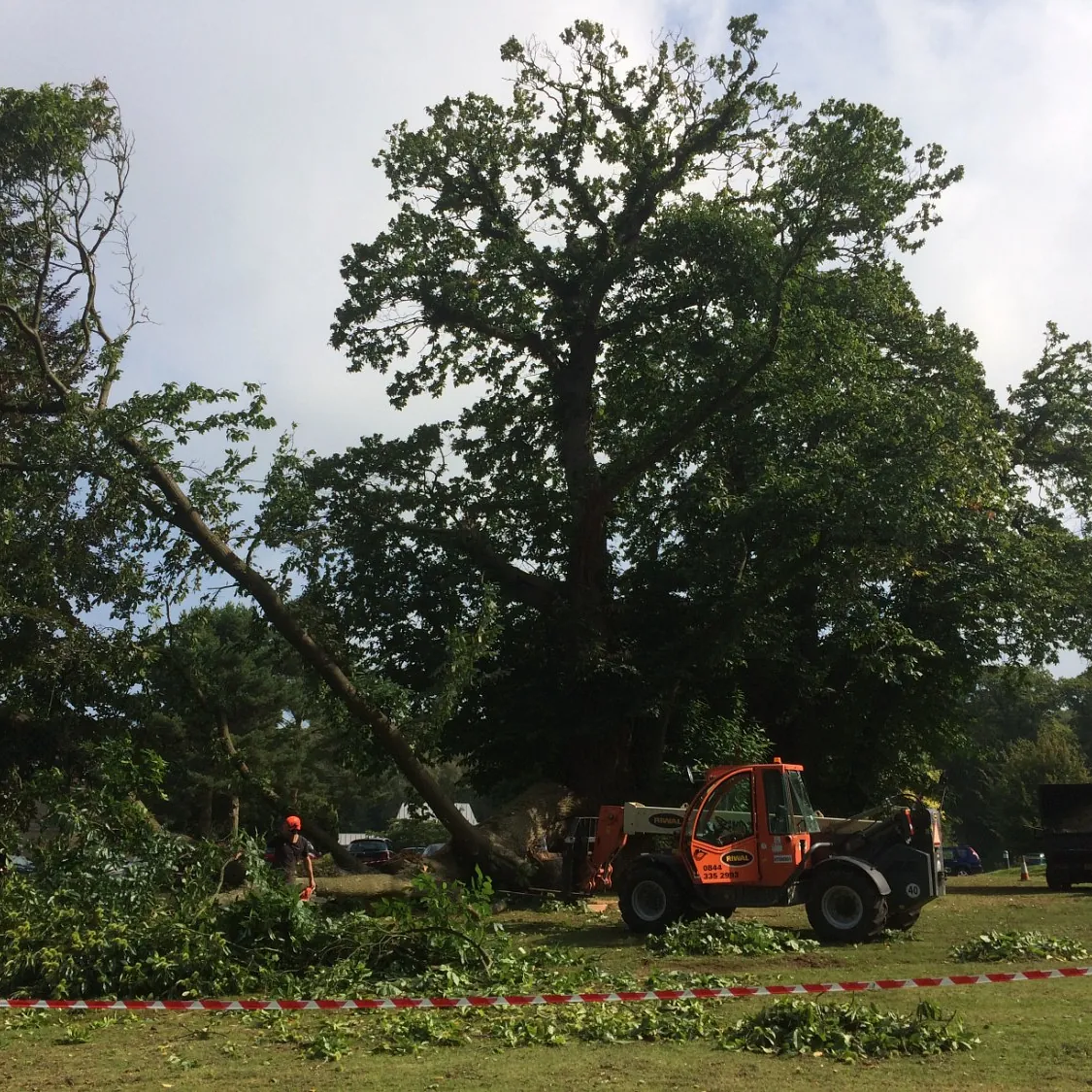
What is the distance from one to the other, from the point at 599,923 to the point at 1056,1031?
382 inches

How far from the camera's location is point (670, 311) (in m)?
25.5

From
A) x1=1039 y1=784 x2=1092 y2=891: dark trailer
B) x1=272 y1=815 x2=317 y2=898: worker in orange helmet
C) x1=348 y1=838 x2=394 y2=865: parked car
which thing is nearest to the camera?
x1=272 y1=815 x2=317 y2=898: worker in orange helmet

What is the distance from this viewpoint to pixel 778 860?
15.2 m

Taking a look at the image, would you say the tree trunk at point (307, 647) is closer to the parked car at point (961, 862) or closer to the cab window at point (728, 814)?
the cab window at point (728, 814)

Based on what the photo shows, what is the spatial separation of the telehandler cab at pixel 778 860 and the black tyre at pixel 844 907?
13 millimetres

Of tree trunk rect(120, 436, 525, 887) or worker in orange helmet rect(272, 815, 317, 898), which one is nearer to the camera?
worker in orange helmet rect(272, 815, 317, 898)

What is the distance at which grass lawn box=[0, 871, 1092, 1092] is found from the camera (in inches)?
282

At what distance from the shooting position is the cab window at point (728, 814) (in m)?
15.6

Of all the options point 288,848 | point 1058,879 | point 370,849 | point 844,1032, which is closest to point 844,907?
point 844,1032

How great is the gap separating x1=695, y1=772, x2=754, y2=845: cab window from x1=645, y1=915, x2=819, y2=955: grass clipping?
4.35ft

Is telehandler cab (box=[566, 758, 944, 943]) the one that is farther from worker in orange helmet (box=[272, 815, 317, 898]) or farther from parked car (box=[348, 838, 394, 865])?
parked car (box=[348, 838, 394, 865])

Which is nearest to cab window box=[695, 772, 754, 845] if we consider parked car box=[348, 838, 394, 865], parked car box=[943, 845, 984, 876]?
parked car box=[348, 838, 394, 865]

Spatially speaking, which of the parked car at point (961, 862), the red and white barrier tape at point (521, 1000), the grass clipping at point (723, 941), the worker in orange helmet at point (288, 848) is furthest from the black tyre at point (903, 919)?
the parked car at point (961, 862)

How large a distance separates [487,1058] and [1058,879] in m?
20.7
